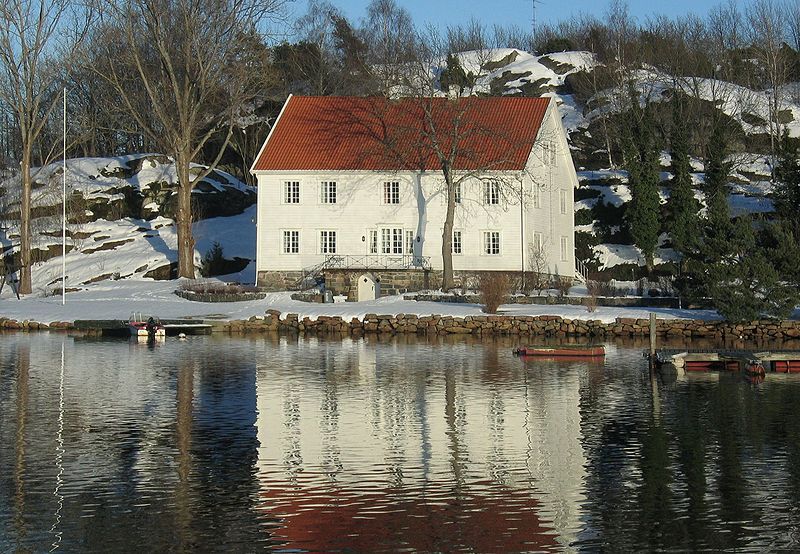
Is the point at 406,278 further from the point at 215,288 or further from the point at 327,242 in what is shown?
the point at 215,288

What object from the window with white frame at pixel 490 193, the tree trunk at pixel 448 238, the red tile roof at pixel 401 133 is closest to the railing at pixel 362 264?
the tree trunk at pixel 448 238

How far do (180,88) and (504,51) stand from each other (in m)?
57.2

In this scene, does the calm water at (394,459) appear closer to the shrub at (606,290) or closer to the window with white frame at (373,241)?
the shrub at (606,290)

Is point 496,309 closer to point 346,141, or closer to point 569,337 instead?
point 569,337

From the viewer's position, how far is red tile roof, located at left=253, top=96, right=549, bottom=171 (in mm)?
58125

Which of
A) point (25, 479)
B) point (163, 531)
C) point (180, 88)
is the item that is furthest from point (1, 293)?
point (163, 531)

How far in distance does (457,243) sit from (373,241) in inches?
159

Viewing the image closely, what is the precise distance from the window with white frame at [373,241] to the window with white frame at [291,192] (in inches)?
155

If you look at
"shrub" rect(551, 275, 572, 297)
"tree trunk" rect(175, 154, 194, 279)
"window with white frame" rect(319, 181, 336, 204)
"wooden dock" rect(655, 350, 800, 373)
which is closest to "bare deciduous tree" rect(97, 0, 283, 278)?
"tree trunk" rect(175, 154, 194, 279)

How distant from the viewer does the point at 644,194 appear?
66.8 m

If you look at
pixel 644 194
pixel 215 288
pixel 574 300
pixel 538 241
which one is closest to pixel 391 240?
pixel 538 241

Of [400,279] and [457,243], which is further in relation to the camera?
[457,243]

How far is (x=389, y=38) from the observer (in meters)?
101

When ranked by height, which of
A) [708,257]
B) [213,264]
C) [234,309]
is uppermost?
[213,264]
